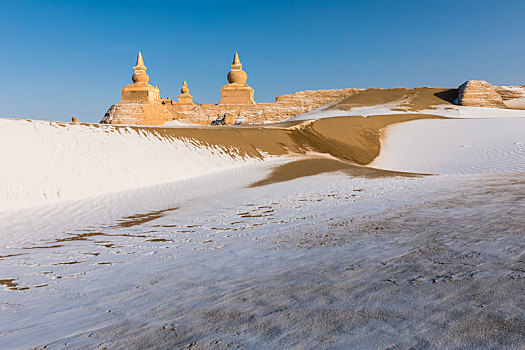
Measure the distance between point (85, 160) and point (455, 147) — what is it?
19.2 m

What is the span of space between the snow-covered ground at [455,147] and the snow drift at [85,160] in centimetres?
919

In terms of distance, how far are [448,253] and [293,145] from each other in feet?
54.6

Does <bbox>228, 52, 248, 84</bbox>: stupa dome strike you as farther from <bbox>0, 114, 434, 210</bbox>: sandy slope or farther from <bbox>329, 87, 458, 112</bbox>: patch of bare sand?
<bbox>0, 114, 434, 210</bbox>: sandy slope

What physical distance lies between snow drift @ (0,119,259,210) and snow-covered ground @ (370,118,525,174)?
362 inches

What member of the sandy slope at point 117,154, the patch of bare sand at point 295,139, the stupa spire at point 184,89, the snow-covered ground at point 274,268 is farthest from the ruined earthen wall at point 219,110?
the snow-covered ground at point 274,268

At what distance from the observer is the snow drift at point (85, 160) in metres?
10.2

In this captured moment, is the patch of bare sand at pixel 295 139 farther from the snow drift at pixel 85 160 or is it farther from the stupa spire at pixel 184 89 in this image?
the stupa spire at pixel 184 89

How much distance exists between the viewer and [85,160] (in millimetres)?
12203

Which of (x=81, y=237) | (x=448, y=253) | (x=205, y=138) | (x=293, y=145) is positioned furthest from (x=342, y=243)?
(x=293, y=145)

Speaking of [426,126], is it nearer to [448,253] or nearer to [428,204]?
[428,204]

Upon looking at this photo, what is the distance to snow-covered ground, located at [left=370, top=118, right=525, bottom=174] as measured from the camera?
15.1 meters

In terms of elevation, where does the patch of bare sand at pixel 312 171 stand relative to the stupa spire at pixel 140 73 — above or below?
below

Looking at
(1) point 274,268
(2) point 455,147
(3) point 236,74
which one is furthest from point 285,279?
(3) point 236,74

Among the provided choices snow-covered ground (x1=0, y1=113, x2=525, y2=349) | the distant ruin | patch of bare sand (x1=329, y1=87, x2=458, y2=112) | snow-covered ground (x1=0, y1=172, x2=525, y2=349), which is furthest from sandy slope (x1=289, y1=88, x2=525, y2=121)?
snow-covered ground (x1=0, y1=172, x2=525, y2=349)
